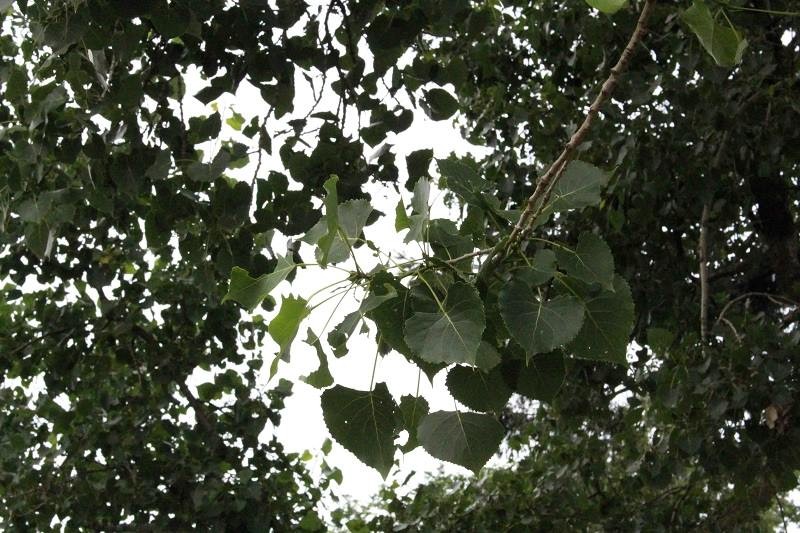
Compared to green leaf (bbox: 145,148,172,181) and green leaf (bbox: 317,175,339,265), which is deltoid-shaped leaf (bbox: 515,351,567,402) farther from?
green leaf (bbox: 145,148,172,181)

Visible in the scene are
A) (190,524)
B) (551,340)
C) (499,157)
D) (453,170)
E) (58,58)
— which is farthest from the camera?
(499,157)

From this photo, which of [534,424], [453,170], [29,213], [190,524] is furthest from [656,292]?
[453,170]

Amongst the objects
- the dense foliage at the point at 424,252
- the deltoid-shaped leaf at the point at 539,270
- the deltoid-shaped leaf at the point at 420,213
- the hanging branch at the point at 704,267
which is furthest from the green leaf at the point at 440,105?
the hanging branch at the point at 704,267

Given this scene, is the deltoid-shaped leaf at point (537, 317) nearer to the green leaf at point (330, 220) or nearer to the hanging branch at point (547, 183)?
the hanging branch at point (547, 183)

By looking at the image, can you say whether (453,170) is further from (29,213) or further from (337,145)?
(29,213)

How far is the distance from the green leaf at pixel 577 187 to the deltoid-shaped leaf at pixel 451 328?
6.1 inches

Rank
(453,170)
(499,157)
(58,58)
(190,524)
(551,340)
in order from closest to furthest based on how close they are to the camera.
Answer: (551,340) → (453,170) → (58,58) → (190,524) → (499,157)

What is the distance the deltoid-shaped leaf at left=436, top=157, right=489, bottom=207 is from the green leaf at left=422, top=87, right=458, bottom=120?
0.84m

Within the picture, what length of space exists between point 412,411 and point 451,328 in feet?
0.60

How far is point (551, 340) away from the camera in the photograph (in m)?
0.79

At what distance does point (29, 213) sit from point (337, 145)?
1.74 ft

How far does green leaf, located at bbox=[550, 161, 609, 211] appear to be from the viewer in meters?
0.89

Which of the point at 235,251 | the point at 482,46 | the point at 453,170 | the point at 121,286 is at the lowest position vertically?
the point at 453,170

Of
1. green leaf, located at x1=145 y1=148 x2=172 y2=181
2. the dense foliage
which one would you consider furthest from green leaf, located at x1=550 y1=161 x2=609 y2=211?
green leaf, located at x1=145 y1=148 x2=172 y2=181
